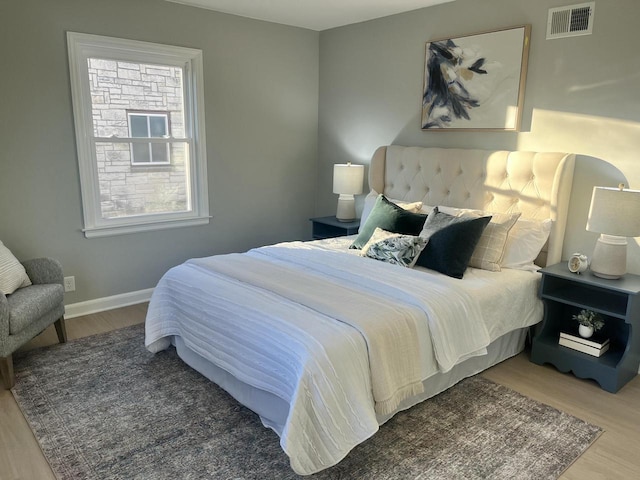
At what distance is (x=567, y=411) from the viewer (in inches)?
104

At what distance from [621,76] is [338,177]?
7.66 ft

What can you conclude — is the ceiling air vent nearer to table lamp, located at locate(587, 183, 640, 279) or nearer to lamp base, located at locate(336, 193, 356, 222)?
table lamp, located at locate(587, 183, 640, 279)

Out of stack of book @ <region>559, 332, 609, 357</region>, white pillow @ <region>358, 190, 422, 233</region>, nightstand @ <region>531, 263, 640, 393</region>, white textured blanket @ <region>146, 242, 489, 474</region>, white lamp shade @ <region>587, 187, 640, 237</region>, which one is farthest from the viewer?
white pillow @ <region>358, 190, 422, 233</region>

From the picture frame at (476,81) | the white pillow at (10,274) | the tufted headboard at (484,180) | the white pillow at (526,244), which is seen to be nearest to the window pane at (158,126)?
the white pillow at (10,274)

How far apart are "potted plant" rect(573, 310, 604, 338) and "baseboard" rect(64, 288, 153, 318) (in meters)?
A: 3.39

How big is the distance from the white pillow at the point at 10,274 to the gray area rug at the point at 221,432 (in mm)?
507

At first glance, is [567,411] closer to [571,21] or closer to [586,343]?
[586,343]

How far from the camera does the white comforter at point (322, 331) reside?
1.98m

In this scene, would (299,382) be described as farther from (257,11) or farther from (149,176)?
(257,11)

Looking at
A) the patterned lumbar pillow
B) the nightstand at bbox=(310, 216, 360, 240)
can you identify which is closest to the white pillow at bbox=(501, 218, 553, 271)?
the patterned lumbar pillow

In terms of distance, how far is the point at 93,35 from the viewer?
11.7 feet

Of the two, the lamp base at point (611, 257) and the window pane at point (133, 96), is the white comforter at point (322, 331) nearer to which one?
the lamp base at point (611, 257)

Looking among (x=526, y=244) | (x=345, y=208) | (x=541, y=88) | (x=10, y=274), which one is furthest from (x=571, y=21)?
(x=10, y=274)

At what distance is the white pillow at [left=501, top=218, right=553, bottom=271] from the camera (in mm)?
3225
